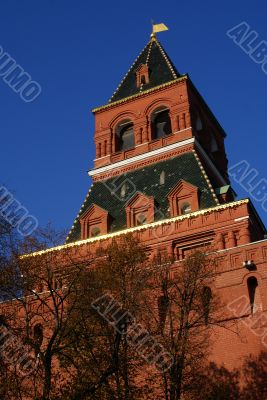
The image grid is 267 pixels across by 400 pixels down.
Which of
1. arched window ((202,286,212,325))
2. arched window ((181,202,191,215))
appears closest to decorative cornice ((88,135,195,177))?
arched window ((181,202,191,215))

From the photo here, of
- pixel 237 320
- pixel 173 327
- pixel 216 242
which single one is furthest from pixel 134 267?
pixel 216 242

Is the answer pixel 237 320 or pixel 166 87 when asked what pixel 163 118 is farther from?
pixel 237 320

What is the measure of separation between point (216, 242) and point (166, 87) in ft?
37.5

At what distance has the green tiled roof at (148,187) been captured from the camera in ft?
86.9

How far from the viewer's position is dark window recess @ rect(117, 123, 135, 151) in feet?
106

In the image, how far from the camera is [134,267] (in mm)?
17391

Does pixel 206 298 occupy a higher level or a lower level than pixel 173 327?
Result: higher

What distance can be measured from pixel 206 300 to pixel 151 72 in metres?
18.6

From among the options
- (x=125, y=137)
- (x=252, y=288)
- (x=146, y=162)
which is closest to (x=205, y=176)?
(x=146, y=162)

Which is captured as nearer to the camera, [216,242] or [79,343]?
[79,343]

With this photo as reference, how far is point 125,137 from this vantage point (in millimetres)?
32812

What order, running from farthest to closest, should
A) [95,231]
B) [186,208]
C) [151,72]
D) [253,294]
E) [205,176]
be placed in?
[151,72], [95,231], [205,176], [186,208], [253,294]

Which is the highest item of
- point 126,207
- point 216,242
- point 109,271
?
point 126,207

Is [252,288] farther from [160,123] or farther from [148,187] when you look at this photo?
[160,123]
